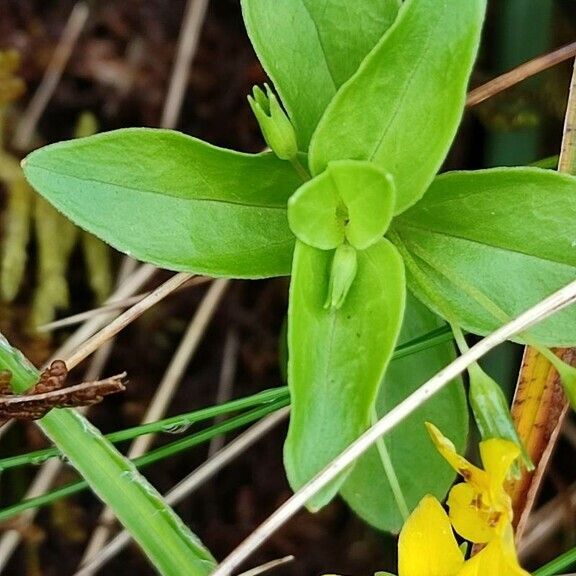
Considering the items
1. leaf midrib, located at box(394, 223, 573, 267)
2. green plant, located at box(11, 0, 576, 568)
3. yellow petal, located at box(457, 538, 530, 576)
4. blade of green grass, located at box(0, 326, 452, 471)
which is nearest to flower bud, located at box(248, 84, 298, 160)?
green plant, located at box(11, 0, 576, 568)

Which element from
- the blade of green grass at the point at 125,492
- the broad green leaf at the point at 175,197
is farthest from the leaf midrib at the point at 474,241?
the blade of green grass at the point at 125,492

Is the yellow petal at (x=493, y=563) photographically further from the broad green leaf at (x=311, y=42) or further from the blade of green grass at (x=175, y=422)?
the broad green leaf at (x=311, y=42)

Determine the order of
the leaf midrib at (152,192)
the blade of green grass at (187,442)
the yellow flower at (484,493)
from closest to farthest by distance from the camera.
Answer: the yellow flower at (484,493) < the leaf midrib at (152,192) < the blade of green grass at (187,442)

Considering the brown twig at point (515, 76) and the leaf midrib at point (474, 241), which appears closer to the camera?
the leaf midrib at point (474, 241)

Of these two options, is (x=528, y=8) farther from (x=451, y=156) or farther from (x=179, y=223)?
(x=179, y=223)

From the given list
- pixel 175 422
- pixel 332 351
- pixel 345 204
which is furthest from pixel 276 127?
pixel 175 422

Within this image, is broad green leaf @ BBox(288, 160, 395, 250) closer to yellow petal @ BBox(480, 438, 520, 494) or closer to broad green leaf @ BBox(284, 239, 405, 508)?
broad green leaf @ BBox(284, 239, 405, 508)
